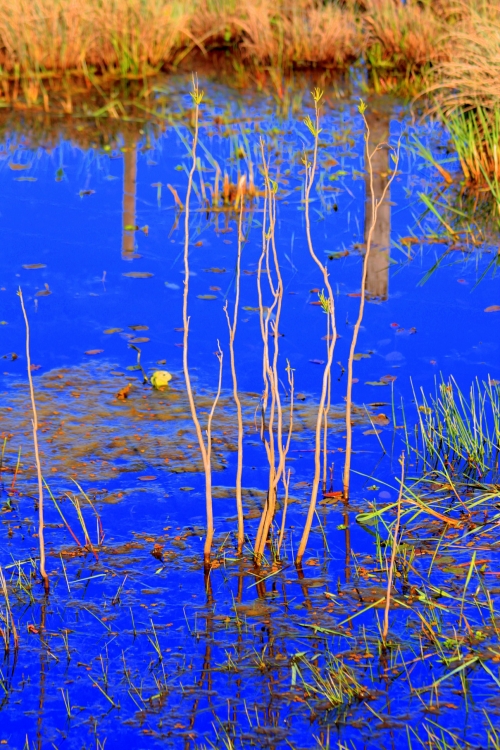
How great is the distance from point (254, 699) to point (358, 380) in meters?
2.81

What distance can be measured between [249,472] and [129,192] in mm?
4976

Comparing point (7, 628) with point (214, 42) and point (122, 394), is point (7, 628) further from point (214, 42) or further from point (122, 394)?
point (214, 42)

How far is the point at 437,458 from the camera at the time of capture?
4824mm

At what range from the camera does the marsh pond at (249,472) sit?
3.22 meters

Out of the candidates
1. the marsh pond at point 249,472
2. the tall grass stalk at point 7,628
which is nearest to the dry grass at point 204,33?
the marsh pond at point 249,472

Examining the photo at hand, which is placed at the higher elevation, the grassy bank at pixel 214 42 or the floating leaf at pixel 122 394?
the grassy bank at pixel 214 42

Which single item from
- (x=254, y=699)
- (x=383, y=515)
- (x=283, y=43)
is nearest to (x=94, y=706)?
(x=254, y=699)

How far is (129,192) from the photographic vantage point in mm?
9133

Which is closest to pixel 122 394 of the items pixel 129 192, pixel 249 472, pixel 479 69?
pixel 249 472

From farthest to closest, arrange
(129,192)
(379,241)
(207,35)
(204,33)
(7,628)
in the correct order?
(204,33), (207,35), (129,192), (379,241), (7,628)

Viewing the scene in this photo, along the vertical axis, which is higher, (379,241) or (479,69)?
(479,69)

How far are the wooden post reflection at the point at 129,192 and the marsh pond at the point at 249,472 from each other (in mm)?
52

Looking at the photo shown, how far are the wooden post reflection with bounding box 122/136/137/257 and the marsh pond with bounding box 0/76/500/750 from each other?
0.17 ft

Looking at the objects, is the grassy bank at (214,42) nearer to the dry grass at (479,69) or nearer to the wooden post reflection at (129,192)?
the dry grass at (479,69)
